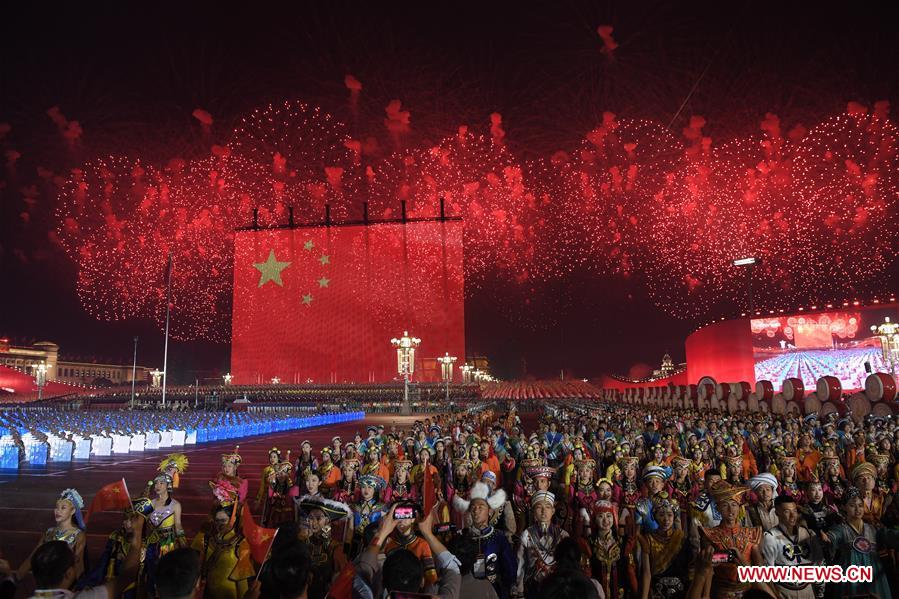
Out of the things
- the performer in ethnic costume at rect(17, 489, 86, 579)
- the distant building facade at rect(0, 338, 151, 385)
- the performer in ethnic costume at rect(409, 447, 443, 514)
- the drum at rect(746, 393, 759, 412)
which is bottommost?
the drum at rect(746, 393, 759, 412)

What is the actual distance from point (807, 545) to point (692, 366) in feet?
152

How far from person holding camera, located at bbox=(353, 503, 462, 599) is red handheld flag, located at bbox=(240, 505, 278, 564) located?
→ 1.70 m

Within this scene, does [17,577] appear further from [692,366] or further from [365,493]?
[692,366]

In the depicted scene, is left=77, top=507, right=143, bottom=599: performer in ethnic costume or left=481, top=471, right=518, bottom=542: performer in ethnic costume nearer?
left=77, top=507, right=143, bottom=599: performer in ethnic costume

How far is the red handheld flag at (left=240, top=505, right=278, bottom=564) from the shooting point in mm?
4316

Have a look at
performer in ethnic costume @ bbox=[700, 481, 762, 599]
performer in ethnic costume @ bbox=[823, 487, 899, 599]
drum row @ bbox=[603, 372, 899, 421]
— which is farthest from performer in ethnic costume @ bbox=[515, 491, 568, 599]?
drum row @ bbox=[603, 372, 899, 421]

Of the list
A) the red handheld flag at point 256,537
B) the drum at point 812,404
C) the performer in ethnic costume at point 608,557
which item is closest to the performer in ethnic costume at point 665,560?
the performer in ethnic costume at point 608,557

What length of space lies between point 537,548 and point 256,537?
7.51 ft

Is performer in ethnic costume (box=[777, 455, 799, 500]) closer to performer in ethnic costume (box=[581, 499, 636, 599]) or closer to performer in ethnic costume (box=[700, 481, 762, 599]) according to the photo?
performer in ethnic costume (box=[700, 481, 762, 599])

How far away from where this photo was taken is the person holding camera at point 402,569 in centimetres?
243

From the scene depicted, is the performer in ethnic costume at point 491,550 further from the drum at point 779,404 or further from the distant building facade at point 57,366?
the distant building facade at point 57,366

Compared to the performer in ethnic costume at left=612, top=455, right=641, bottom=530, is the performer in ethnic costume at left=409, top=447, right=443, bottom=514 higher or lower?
lower

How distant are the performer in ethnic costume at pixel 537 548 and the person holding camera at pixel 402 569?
2.53 ft

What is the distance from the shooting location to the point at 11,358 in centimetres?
6519
